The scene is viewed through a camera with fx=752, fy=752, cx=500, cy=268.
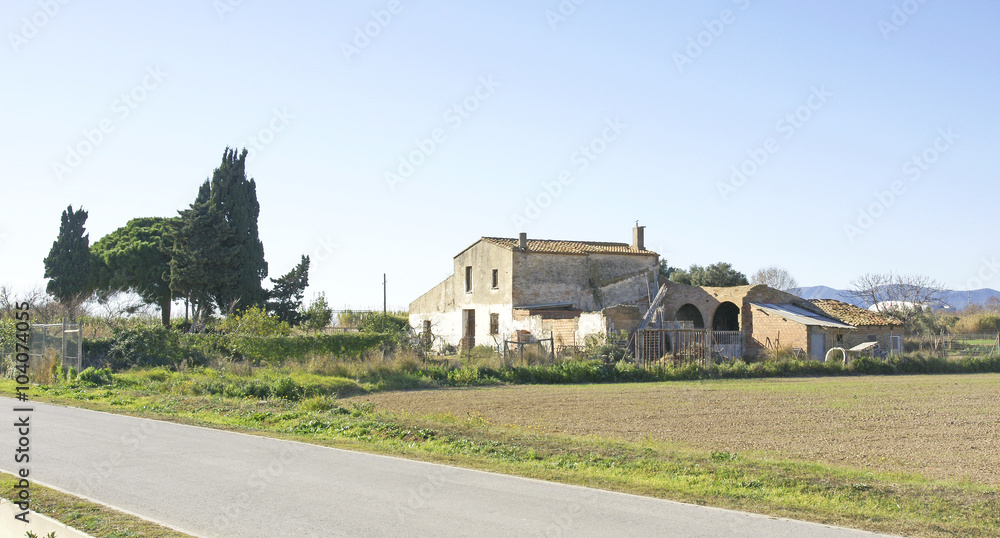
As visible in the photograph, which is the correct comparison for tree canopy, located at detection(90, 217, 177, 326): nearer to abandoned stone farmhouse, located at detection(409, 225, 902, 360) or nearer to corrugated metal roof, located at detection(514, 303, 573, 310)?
abandoned stone farmhouse, located at detection(409, 225, 902, 360)

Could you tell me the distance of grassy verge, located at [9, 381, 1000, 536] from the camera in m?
7.48

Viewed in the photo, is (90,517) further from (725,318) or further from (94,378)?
(725,318)

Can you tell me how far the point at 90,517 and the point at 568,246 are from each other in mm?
39864

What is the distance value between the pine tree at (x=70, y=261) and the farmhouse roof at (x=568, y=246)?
25.9m

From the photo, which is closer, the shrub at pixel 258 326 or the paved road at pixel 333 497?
the paved road at pixel 333 497

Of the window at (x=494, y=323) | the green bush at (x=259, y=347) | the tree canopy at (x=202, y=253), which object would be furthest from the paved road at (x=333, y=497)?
the tree canopy at (x=202, y=253)

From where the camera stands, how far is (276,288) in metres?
46.3

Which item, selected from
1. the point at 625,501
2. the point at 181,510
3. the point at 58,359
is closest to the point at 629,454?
the point at 625,501

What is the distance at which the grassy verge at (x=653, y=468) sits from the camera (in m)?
7.48

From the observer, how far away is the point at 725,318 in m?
43.5

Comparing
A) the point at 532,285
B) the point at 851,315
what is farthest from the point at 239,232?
the point at 851,315

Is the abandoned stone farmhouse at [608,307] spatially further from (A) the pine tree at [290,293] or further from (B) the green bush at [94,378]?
(B) the green bush at [94,378]

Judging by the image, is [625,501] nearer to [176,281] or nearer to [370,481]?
[370,481]

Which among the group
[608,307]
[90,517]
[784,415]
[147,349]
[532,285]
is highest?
[532,285]
